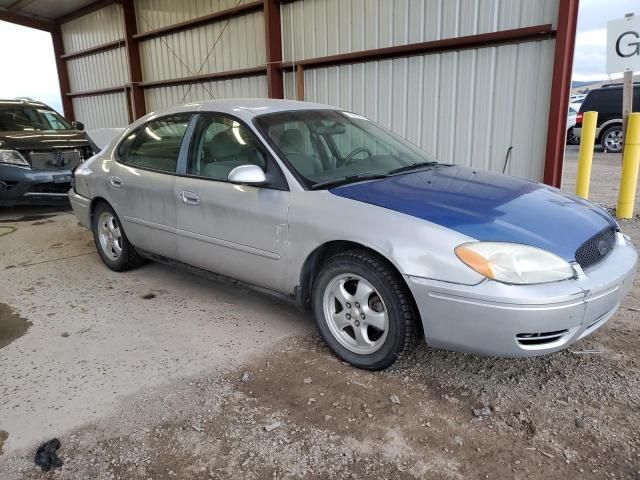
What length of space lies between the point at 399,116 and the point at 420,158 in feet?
12.8

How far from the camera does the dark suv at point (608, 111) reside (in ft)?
44.5

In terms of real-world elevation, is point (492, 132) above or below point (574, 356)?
above

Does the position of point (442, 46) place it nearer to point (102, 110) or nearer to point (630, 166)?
point (630, 166)

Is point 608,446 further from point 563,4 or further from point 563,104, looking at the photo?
point 563,4

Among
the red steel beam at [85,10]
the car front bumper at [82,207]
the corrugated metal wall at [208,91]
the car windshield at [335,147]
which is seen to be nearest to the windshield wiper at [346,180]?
the car windshield at [335,147]

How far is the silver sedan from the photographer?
2.38m

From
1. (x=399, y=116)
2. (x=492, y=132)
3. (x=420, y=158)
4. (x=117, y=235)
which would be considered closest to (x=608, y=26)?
(x=492, y=132)

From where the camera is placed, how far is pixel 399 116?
7422 mm

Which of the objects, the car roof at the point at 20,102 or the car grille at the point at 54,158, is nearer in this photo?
the car grille at the point at 54,158

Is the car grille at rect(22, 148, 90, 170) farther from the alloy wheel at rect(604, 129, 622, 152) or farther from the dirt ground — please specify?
the alloy wheel at rect(604, 129, 622, 152)

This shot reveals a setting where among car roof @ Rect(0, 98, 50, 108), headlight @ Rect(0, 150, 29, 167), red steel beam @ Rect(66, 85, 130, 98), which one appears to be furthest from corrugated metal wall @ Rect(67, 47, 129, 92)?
headlight @ Rect(0, 150, 29, 167)

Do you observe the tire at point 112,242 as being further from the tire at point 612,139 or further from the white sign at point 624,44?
the tire at point 612,139

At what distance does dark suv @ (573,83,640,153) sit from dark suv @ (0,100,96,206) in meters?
12.2

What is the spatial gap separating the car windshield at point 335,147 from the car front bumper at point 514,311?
104cm
